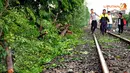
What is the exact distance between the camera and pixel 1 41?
633cm

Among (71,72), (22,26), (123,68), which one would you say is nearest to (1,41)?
(22,26)

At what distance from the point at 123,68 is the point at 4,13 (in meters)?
3.01

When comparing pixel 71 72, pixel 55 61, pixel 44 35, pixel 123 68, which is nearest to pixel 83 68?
pixel 71 72

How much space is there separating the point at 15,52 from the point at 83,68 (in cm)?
165

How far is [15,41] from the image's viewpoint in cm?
664

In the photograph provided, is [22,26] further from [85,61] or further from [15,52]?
[85,61]

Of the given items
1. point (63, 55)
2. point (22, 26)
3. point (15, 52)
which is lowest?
point (63, 55)

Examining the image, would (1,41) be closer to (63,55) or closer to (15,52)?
(15,52)

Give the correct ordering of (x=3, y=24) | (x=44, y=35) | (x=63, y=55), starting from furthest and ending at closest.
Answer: (x=44, y=35) → (x=63, y=55) → (x=3, y=24)

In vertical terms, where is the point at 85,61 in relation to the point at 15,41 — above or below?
below

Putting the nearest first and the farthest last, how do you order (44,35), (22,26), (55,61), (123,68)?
(123,68), (22,26), (55,61), (44,35)

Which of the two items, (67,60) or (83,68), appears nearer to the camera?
(83,68)

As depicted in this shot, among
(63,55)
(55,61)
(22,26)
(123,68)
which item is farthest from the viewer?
(63,55)

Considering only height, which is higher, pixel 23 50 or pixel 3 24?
pixel 3 24
